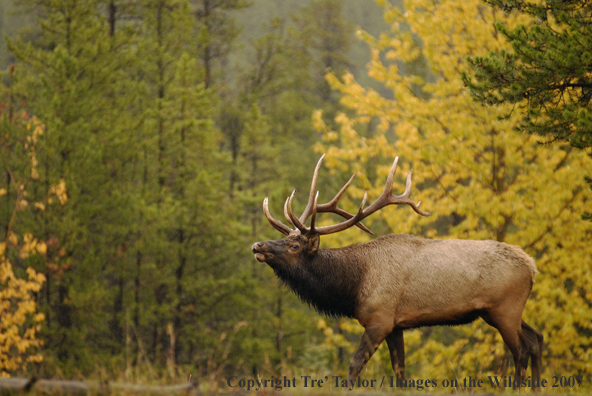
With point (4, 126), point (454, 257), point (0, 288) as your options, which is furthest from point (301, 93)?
point (454, 257)

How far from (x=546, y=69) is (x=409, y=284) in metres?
2.55

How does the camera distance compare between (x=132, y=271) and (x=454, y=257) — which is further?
(x=132, y=271)

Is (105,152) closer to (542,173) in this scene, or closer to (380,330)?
(542,173)

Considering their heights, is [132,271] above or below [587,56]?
below

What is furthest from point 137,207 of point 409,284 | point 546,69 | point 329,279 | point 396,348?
point 546,69

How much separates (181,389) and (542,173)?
8.45 meters

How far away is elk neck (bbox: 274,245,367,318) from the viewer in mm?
6125

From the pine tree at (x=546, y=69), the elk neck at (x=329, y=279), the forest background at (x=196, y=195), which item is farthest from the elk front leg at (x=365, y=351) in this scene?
the forest background at (x=196, y=195)

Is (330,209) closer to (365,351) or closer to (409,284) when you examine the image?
(409,284)

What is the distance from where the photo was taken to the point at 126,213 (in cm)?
1566

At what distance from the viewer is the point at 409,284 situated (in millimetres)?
5891

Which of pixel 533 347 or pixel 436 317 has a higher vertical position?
pixel 436 317

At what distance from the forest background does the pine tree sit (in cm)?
372

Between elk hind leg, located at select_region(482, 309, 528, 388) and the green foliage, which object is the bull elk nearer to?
elk hind leg, located at select_region(482, 309, 528, 388)
